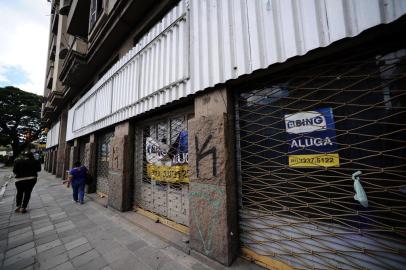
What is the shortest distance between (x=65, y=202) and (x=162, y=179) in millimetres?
5753

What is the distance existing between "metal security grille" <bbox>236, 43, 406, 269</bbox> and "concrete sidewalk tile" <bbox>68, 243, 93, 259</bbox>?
3092mm

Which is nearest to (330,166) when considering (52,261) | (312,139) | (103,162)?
(312,139)

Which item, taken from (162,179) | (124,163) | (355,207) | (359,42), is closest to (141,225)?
(162,179)

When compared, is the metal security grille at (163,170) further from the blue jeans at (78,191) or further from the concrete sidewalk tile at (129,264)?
the blue jeans at (78,191)

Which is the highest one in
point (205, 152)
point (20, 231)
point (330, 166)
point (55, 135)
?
point (55, 135)

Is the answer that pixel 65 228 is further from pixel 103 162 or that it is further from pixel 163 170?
pixel 103 162

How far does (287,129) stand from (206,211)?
1864 millimetres

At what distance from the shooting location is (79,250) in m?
A: 3.45

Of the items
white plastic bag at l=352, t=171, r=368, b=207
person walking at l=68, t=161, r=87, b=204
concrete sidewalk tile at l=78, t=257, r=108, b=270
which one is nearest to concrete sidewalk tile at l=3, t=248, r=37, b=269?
concrete sidewalk tile at l=78, t=257, r=108, b=270

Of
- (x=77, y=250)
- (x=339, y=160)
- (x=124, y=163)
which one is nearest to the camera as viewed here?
(x=339, y=160)

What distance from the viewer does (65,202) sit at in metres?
7.32

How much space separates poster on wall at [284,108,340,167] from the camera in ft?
7.33

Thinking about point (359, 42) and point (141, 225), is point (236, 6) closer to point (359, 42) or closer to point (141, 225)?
point (359, 42)

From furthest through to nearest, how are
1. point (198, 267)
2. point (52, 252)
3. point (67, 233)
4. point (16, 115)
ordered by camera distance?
point (16, 115) < point (67, 233) < point (52, 252) < point (198, 267)
